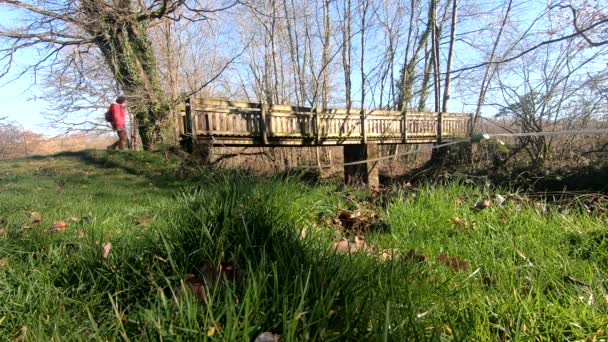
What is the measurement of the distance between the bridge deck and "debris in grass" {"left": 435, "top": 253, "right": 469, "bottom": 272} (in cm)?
1011

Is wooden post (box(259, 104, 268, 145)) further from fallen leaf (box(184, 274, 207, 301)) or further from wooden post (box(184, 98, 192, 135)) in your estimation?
fallen leaf (box(184, 274, 207, 301))

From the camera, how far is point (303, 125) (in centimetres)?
1434

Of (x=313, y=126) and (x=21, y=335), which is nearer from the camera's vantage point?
(x=21, y=335)

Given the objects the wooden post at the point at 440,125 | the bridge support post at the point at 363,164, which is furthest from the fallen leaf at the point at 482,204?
the wooden post at the point at 440,125

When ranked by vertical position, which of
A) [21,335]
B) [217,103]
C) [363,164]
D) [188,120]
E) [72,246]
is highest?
[217,103]

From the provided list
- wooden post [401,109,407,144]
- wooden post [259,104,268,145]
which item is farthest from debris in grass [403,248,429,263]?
wooden post [401,109,407,144]

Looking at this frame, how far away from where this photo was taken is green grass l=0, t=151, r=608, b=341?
52.9 inches

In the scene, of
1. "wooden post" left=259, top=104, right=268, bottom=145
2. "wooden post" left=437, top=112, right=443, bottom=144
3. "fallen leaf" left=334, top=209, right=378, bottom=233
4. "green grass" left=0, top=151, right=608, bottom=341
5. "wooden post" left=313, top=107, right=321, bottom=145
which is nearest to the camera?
"green grass" left=0, top=151, right=608, bottom=341

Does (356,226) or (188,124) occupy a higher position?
(188,124)

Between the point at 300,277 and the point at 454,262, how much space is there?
1.16 metres

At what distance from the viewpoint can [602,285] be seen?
1.92 meters

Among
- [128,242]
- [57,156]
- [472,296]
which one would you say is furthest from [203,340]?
[57,156]

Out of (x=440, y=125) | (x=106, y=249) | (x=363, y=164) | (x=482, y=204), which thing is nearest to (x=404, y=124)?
(x=440, y=125)

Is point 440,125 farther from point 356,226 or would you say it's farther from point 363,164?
point 356,226
